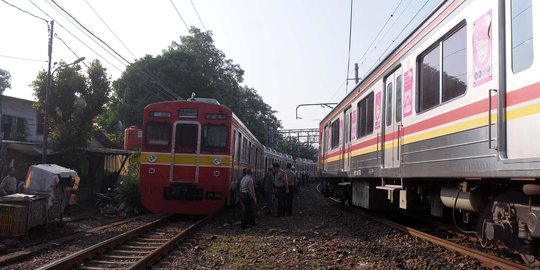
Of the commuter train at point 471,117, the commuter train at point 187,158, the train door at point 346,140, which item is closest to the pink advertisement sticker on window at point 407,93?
the commuter train at point 471,117

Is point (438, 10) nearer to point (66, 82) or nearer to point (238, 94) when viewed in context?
point (66, 82)

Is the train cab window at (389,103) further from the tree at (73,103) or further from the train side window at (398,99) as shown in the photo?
the tree at (73,103)

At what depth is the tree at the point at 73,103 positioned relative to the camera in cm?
2070

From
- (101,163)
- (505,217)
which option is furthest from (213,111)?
(101,163)

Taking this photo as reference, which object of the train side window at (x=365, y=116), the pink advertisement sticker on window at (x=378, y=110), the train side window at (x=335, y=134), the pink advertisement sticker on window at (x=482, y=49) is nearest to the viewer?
the pink advertisement sticker on window at (x=482, y=49)

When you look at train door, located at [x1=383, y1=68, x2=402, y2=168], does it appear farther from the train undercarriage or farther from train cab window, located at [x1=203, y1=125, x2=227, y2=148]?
train cab window, located at [x1=203, y1=125, x2=227, y2=148]

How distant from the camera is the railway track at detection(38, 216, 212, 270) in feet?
22.7

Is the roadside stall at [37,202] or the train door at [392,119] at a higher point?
the train door at [392,119]

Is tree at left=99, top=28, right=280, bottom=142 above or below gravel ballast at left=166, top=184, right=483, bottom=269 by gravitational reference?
above

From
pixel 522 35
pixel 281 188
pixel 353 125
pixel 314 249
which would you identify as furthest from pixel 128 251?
pixel 353 125

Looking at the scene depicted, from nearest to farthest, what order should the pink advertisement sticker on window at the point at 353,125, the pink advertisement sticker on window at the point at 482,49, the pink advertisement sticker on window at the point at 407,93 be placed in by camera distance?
1. the pink advertisement sticker on window at the point at 482,49
2. the pink advertisement sticker on window at the point at 407,93
3. the pink advertisement sticker on window at the point at 353,125

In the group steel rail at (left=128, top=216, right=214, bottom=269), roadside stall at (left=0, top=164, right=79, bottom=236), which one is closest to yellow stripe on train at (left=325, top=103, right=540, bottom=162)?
steel rail at (left=128, top=216, right=214, bottom=269)

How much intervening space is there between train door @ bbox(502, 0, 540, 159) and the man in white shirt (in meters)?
7.53

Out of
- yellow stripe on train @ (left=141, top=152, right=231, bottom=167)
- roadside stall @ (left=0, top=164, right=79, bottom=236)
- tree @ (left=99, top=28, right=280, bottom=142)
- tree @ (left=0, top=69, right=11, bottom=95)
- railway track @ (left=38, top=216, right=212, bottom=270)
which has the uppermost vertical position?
tree @ (left=0, top=69, right=11, bottom=95)
